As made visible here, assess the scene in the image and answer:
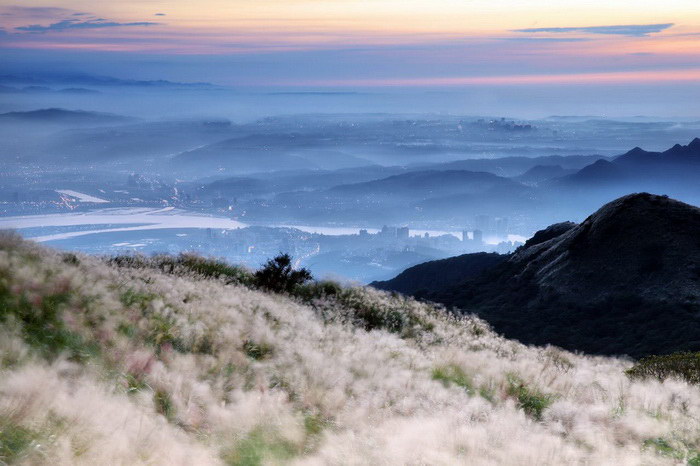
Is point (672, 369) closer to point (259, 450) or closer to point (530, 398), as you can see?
point (530, 398)

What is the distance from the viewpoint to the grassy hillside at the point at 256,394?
5.14 metres

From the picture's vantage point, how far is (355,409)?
22.8 ft

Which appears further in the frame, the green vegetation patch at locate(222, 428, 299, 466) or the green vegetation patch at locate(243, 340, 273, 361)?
the green vegetation patch at locate(243, 340, 273, 361)

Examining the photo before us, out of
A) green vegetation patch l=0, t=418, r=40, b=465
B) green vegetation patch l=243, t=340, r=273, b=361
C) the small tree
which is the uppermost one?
green vegetation patch l=0, t=418, r=40, b=465

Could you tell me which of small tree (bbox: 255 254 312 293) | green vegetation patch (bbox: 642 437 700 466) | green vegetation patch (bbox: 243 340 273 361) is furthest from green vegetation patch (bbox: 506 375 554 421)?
small tree (bbox: 255 254 312 293)

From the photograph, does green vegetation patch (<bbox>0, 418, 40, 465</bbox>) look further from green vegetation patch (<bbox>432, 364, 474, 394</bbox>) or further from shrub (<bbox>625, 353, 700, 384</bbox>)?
shrub (<bbox>625, 353, 700, 384</bbox>)

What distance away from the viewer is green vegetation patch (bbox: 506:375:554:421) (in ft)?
27.3

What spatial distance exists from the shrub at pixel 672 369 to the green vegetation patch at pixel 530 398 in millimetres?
3357

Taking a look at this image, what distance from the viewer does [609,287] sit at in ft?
86.0

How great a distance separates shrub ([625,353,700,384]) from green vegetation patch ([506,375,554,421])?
3357mm

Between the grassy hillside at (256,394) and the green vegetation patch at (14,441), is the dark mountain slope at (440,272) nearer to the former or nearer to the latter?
the grassy hillside at (256,394)

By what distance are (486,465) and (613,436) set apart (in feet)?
7.66

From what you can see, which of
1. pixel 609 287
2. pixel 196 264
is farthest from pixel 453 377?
pixel 609 287

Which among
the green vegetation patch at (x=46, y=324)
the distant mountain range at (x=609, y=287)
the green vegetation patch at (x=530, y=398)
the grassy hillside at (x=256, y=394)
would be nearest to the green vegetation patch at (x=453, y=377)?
the grassy hillside at (x=256, y=394)
